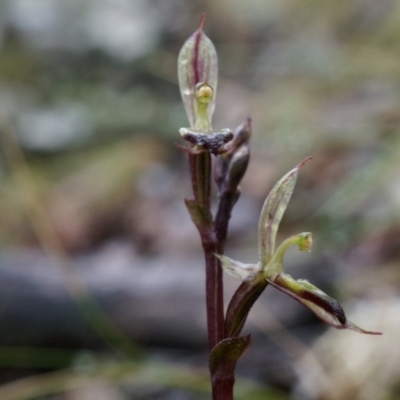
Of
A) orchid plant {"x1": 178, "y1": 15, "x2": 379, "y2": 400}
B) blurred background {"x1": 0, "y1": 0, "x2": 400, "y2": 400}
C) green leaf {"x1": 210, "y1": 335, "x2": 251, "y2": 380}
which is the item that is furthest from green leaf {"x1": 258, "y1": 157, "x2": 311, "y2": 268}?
blurred background {"x1": 0, "y1": 0, "x2": 400, "y2": 400}

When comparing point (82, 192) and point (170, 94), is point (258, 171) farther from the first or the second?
point (170, 94)

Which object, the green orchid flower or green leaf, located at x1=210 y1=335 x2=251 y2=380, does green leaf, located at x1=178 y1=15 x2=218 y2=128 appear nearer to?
the green orchid flower

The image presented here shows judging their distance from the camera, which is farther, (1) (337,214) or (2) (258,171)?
(2) (258,171)

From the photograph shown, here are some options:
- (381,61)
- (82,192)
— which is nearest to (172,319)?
(82,192)

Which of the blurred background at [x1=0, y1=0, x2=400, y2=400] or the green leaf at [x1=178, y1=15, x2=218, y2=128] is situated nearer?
the green leaf at [x1=178, y1=15, x2=218, y2=128]

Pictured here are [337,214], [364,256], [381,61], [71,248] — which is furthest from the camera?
[381,61]

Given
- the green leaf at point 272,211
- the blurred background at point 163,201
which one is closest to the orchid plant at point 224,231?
the green leaf at point 272,211
